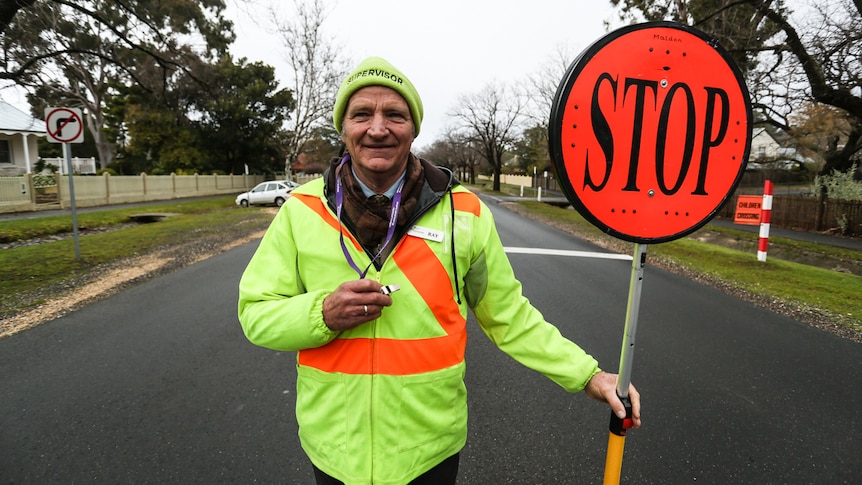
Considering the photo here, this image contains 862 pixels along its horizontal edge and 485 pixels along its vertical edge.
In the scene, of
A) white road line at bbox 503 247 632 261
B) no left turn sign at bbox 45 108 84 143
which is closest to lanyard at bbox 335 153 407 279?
white road line at bbox 503 247 632 261

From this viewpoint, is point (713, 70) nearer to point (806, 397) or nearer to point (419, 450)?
point (419, 450)

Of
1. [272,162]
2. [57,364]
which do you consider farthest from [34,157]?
[57,364]

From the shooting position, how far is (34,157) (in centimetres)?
3070

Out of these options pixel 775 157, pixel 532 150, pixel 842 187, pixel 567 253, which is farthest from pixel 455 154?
pixel 567 253

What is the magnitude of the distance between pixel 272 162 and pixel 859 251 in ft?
152

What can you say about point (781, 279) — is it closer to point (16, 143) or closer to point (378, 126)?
point (378, 126)

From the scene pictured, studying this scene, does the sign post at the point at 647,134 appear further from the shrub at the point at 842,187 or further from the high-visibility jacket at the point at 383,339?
the shrub at the point at 842,187

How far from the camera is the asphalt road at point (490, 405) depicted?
252 centimetres

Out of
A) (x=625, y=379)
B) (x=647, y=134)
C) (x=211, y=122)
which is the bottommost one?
(x=625, y=379)

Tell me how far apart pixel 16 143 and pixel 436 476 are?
1600 inches

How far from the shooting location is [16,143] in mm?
30125

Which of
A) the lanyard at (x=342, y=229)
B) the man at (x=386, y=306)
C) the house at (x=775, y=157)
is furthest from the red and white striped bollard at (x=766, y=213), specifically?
the lanyard at (x=342, y=229)

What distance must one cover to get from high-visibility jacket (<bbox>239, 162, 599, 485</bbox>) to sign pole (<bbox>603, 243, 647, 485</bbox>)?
0.46 ft

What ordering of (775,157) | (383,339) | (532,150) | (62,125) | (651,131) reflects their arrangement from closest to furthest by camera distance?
(651,131) < (383,339) < (62,125) < (775,157) < (532,150)
